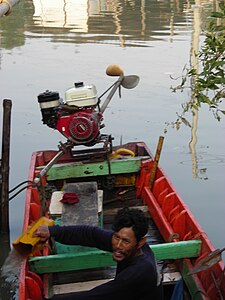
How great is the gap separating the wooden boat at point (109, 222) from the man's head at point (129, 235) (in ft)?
3.40

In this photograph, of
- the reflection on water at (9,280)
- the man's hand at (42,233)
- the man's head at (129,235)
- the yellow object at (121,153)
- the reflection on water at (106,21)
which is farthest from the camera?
the reflection on water at (106,21)

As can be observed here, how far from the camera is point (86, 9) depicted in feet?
88.9

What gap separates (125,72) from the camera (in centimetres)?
1522

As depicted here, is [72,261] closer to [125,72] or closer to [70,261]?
[70,261]

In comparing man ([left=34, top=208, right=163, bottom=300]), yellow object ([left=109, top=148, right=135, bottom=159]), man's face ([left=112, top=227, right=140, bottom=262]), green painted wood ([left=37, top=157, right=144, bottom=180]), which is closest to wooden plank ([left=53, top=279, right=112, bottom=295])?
man ([left=34, top=208, right=163, bottom=300])

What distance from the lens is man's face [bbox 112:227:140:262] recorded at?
3.47m

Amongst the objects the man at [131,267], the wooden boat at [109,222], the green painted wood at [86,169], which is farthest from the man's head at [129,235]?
the green painted wood at [86,169]

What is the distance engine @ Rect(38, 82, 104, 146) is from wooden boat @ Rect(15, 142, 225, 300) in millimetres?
591

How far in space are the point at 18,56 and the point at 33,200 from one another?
12.0m

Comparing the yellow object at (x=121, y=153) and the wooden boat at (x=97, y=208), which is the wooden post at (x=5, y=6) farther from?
the yellow object at (x=121, y=153)

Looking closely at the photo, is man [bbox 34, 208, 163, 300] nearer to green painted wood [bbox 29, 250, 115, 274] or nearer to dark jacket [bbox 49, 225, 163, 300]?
dark jacket [bbox 49, 225, 163, 300]

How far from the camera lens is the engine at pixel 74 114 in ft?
20.6

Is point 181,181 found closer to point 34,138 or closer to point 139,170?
point 139,170

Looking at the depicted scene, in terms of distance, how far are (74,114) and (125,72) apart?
29.8ft
